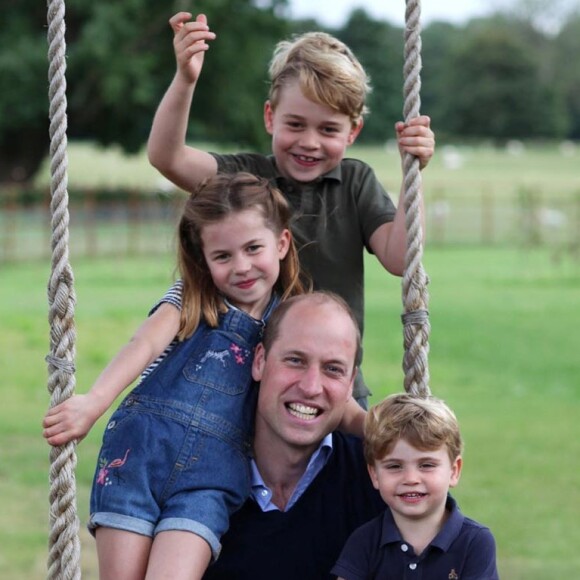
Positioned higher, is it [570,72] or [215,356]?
[570,72]

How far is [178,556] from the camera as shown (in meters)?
2.72

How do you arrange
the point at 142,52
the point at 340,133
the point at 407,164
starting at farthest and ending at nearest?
the point at 142,52
the point at 340,133
the point at 407,164

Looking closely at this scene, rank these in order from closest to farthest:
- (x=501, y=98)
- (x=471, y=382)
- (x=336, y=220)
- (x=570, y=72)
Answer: (x=336, y=220) < (x=471, y=382) < (x=501, y=98) < (x=570, y=72)

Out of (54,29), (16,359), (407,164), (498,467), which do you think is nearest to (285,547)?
(407,164)

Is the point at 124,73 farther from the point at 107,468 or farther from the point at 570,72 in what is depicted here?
the point at 570,72

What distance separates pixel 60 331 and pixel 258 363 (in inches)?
17.7

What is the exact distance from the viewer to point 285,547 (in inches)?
113

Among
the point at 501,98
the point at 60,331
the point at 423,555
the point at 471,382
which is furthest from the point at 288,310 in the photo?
the point at 501,98

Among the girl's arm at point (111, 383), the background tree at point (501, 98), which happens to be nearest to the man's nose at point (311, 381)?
the girl's arm at point (111, 383)

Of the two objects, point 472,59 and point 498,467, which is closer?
point 498,467

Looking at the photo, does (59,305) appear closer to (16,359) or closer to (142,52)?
(16,359)

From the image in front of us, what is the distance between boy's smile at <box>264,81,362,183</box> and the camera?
3.26 meters

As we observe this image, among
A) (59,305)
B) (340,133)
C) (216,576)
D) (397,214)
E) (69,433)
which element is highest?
(340,133)

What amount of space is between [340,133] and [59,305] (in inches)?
35.2
